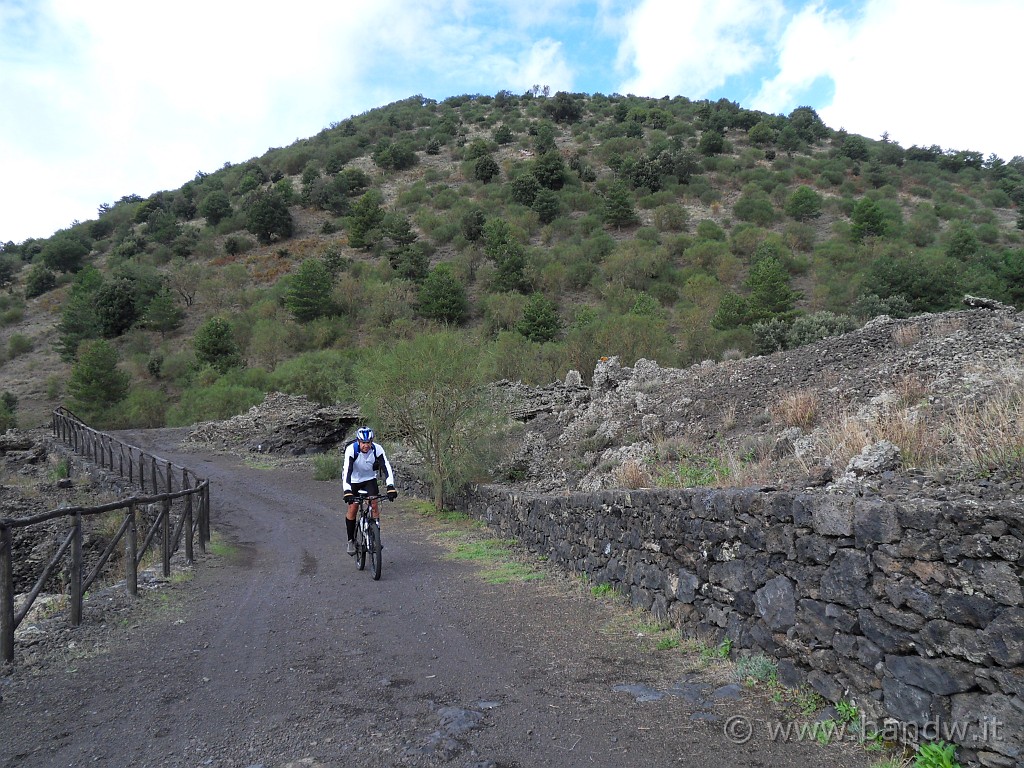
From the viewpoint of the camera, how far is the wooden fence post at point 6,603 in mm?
5316

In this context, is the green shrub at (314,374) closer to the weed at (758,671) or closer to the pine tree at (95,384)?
the pine tree at (95,384)

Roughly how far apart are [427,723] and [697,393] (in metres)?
10.9

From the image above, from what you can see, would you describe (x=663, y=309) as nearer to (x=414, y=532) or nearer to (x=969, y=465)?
(x=414, y=532)

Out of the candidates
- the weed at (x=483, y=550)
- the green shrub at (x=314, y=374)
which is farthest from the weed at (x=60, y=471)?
the weed at (x=483, y=550)

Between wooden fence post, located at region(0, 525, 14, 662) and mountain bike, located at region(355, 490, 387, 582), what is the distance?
4266 millimetres

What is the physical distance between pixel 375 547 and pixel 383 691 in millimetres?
4381

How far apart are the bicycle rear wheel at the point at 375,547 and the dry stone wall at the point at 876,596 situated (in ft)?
14.0

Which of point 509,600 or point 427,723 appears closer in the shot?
point 427,723

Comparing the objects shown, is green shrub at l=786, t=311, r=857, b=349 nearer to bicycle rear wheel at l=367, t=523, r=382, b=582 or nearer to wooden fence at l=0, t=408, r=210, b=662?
bicycle rear wheel at l=367, t=523, r=382, b=582

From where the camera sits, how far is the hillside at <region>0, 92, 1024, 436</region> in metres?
36.4

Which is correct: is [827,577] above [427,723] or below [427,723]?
above

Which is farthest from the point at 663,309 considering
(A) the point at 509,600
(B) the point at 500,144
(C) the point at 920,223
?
(B) the point at 500,144

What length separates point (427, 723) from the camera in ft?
13.9

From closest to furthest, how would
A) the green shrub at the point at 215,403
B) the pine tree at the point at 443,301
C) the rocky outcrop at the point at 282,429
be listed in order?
the rocky outcrop at the point at 282,429 → the green shrub at the point at 215,403 → the pine tree at the point at 443,301
